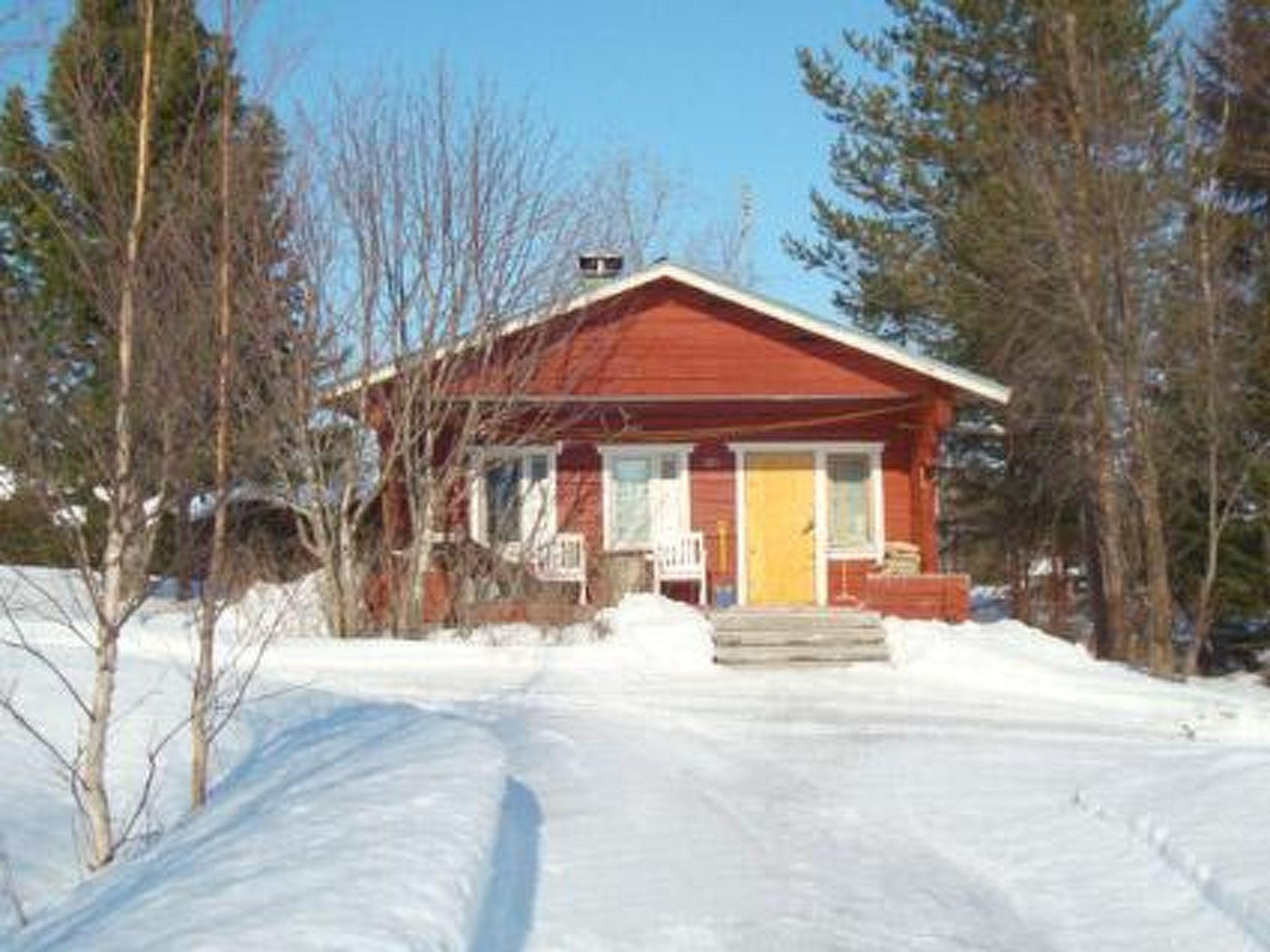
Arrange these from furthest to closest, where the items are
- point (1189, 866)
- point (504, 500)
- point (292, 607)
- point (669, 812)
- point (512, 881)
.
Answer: point (504, 500) < point (292, 607) < point (669, 812) < point (1189, 866) < point (512, 881)

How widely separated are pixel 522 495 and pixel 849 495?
15.3ft

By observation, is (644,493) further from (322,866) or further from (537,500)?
(322,866)

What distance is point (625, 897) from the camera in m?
6.37

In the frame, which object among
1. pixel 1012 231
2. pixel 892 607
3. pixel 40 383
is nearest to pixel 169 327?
pixel 40 383

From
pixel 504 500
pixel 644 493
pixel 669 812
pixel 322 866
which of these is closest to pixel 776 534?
pixel 644 493

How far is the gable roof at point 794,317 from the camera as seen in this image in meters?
19.4

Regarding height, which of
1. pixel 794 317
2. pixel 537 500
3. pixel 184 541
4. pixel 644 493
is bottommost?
pixel 184 541

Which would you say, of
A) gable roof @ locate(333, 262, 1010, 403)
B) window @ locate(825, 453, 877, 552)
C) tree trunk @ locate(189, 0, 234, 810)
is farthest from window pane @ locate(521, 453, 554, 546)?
tree trunk @ locate(189, 0, 234, 810)

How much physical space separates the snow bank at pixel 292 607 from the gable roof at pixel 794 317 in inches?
186

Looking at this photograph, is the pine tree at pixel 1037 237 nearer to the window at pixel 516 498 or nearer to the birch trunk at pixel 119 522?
the window at pixel 516 498

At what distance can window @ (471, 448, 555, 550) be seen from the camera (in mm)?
20391

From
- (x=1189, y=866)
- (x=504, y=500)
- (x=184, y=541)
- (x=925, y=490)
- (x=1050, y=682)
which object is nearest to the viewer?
(x=1189, y=866)

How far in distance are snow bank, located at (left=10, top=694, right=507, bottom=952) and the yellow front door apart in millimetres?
12221

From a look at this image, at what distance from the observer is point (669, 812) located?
27.3ft
